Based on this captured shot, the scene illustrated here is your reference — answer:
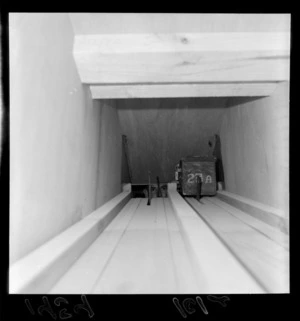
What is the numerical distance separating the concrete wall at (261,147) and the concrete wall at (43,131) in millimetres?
1041

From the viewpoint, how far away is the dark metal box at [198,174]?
2.93 metres

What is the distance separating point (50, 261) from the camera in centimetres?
80

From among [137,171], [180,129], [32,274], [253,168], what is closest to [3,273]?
[32,274]

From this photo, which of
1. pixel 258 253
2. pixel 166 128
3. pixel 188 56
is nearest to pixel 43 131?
pixel 188 56

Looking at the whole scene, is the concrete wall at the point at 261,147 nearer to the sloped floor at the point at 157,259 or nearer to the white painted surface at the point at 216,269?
the sloped floor at the point at 157,259

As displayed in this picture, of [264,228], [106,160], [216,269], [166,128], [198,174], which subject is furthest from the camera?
[166,128]

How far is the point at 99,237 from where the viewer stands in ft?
4.32

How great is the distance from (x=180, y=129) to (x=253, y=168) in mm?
1510
